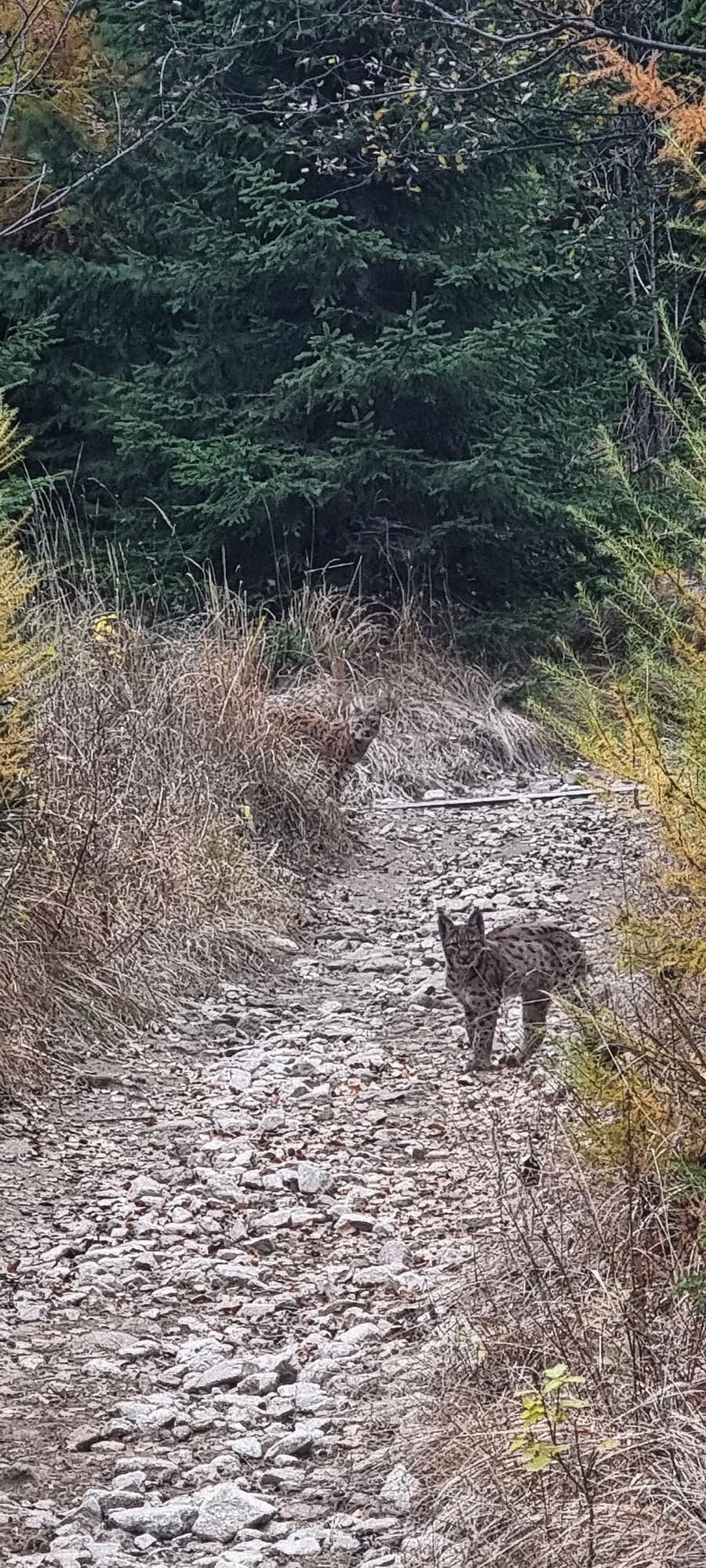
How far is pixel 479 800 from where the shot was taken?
11.3 meters

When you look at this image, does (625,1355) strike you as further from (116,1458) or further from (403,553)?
(403,553)

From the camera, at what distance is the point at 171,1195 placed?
5.44 meters

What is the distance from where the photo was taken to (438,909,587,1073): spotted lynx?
238 inches

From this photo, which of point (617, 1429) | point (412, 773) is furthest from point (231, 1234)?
point (412, 773)

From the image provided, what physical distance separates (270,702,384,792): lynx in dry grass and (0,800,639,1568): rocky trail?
2.30 m

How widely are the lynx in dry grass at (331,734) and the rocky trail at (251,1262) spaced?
2302mm

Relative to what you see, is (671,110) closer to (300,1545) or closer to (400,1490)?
(400,1490)

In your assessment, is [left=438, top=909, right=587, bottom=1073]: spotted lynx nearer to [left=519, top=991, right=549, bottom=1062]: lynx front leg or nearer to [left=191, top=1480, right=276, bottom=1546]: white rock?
[left=519, top=991, right=549, bottom=1062]: lynx front leg

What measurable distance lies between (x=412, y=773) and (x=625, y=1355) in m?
8.29

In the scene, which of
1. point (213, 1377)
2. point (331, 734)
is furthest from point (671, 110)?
point (331, 734)

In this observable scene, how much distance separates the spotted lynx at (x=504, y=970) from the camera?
238 inches

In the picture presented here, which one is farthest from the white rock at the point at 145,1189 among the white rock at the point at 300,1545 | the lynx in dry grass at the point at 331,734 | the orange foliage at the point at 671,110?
the lynx in dry grass at the point at 331,734

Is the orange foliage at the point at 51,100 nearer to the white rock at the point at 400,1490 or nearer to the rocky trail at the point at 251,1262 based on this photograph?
the rocky trail at the point at 251,1262

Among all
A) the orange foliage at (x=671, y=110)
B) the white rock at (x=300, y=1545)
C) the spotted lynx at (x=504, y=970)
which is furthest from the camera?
the spotted lynx at (x=504, y=970)
